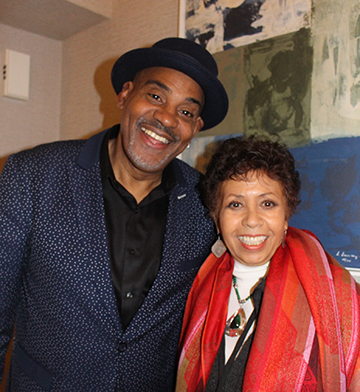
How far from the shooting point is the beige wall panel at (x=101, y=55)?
2129 mm

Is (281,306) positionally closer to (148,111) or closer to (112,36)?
(148,111)

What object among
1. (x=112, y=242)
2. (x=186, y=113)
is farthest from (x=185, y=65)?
(x=112, y=242)

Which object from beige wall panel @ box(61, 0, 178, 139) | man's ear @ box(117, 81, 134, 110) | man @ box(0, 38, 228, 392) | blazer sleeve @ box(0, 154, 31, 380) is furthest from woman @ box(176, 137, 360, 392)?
beige wall panel @ box(61, 0, 178, 139)

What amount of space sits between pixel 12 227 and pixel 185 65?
0.85 m

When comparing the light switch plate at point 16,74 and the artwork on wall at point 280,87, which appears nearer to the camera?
the artwork on wall at point 280,87

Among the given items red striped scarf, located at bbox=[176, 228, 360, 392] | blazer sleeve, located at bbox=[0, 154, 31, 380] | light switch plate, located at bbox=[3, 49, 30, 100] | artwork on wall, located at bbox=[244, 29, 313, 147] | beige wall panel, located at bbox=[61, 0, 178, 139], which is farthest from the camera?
light switch plate, located at bbox=[3, 49, 30, 100]

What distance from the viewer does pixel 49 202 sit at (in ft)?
4.38

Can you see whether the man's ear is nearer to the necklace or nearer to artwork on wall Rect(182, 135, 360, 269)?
artwork on wall Rect(182, 135, 360, 269)

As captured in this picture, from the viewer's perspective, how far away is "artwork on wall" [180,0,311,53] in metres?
1.57

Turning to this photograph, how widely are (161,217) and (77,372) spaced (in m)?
0.63

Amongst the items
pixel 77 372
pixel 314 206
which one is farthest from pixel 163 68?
pixel 77 372

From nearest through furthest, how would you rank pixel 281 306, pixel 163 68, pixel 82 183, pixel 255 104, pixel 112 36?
pixel 281 306
pixel 82 183
pixel 163 68
pixel 255 104
pixel 112 36

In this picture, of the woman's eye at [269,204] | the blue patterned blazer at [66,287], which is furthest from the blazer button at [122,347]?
the woman's eye at [269,204]

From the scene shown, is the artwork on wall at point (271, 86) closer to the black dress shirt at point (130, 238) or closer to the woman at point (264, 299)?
the woman at point (264, 299)
